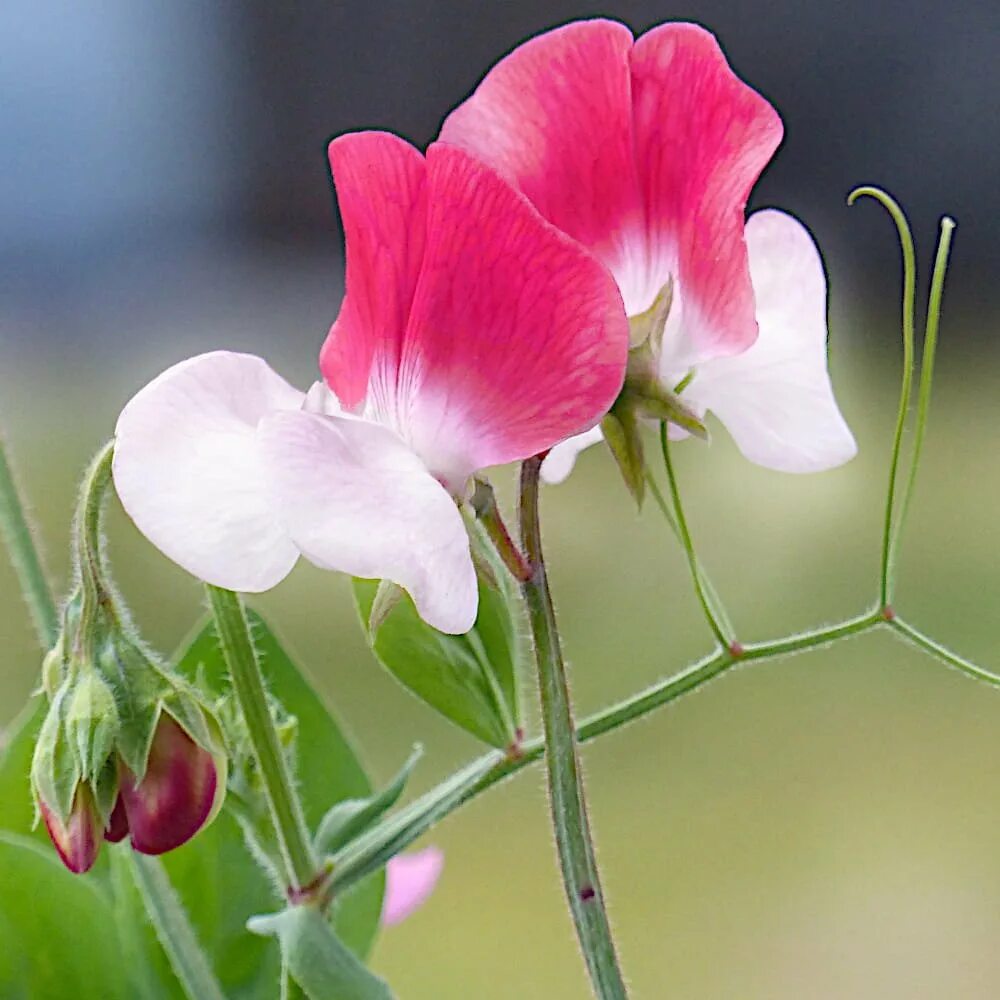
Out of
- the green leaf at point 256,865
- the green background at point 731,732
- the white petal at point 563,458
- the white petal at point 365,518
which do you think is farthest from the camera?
the green background at point 731,732

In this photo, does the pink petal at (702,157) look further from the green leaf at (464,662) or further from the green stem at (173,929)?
the green stem at (173,929)

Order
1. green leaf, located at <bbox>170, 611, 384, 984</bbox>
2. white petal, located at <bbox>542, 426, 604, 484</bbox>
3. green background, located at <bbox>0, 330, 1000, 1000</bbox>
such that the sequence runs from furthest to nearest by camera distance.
Answer: 1. green background, located at <bbox>0, 330, 1000, 1000</bbox>
2. green leaf, located at <bbox>170, 611, 384, 984</bbox>
3. white petal, located at <bbox>542, 426, 604, 484</bbox>

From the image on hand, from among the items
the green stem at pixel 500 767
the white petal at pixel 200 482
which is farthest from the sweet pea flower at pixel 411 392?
the green stem at pixel 500 767

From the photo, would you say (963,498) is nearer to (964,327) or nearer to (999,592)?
(999,592)

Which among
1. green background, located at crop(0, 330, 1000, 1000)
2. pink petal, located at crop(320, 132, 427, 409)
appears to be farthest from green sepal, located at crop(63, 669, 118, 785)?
green background, located at crop(0, 330, 1000, 1000)

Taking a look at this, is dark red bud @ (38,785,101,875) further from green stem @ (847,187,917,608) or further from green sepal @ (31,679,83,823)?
green stem @ (847,187,917,608)

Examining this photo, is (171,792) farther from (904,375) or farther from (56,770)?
(904,375)

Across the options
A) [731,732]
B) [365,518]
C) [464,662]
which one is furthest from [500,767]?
[731,732]
